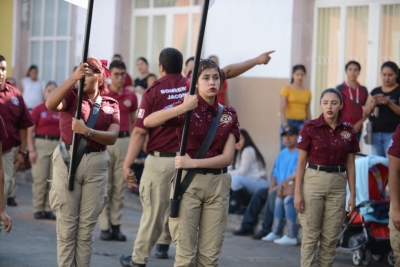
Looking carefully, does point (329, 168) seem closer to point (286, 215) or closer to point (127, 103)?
point (286, 215)

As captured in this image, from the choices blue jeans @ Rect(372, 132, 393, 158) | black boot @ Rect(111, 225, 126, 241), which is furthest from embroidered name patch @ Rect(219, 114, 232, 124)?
blue jeans @ Rect(372, 132, 393, 158)

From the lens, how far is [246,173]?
12.1m

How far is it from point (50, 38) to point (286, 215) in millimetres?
9833

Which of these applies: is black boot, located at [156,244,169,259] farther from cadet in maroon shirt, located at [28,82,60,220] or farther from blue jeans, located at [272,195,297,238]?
cadet in maroon shirt, located at [28,82,60,220]

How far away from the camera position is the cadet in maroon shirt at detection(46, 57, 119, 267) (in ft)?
23.6

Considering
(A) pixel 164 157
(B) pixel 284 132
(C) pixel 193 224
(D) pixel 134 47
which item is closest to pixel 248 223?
(B) pixel 284 132

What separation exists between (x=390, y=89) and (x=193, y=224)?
16.6 ft

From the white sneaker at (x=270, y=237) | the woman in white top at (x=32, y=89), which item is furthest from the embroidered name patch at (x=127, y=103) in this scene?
the woman in white top at (x=32, y=89)

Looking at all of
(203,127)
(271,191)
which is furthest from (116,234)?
(203,127)

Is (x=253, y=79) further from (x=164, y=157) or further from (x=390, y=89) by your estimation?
(x=164, y=157)

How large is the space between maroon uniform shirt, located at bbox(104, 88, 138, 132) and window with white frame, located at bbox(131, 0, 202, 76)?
478 centimetres

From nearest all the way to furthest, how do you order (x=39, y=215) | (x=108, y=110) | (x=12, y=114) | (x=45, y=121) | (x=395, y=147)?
(x=395, y=147)
(x=108, y=110)
(x=12, y=114)
(x=39, y=215)
(x=45, y=121)

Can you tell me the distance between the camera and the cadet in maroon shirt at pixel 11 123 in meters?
8.84

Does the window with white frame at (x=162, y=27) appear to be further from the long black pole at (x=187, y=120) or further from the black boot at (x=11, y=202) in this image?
the long black pole at (x=187, y=120)
